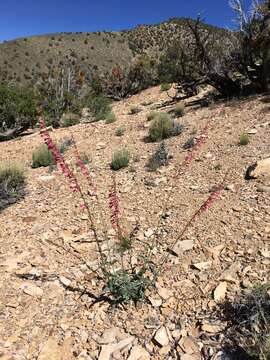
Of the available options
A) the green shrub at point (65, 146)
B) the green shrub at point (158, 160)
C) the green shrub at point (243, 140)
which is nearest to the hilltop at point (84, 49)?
the green shrub at point (65, 146)

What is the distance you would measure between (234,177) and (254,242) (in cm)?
186

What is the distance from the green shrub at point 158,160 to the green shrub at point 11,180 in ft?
7.83

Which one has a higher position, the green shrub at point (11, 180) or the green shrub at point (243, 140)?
the green shrub at point (11, 180)

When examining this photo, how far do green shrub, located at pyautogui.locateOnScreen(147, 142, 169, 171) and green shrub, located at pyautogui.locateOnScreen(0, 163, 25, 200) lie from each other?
7.83ft

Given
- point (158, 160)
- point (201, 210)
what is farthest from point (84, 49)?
point (201, 210)

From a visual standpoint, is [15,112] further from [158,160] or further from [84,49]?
[84,49]

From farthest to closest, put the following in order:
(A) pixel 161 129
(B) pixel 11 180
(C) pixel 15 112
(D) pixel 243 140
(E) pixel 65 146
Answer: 1. (C) pixel 15 112
2. (E) pixel 65 146
3. (A) pixel 161 129
4. (D) pixel 243 140
5. (B) pixel 11 180

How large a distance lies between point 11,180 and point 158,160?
2.72 metres

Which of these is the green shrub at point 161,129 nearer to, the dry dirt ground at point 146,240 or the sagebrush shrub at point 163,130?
the sagebrush shrub at point 163,130

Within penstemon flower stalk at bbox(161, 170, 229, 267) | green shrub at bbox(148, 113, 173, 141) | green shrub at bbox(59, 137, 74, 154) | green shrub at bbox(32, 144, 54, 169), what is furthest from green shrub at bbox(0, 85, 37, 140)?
penstemon flower stalk at bbox(161, 170, 229, 267)

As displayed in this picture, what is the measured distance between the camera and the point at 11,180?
6695 mm

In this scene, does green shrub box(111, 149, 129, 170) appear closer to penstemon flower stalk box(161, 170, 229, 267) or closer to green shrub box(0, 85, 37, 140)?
penstemon flower stalk box(161, 170, 229, 267)

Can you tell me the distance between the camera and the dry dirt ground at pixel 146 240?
3236 millimetres

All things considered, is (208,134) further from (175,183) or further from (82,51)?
(82,51)
